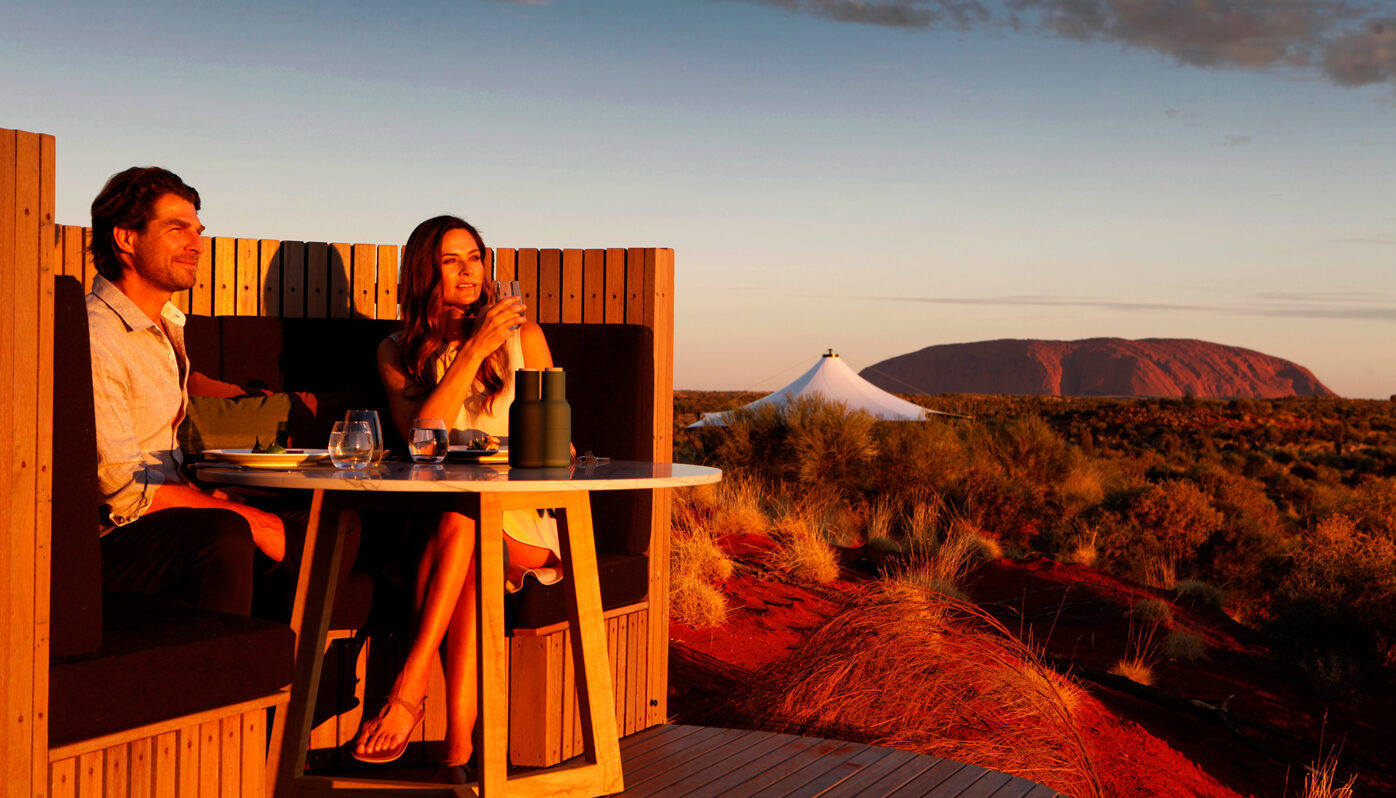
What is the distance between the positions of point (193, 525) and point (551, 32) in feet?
28.6

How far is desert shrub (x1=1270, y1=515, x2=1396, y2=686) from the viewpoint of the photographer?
257 inches

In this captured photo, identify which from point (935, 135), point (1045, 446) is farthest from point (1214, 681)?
point (935, 135)

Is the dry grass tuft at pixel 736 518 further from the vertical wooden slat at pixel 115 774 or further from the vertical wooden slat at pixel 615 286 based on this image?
the vertical wooden slat at pixel 115 774

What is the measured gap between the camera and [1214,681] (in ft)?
20.7

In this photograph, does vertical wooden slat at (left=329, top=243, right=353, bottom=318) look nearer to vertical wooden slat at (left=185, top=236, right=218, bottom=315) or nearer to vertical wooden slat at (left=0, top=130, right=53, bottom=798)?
vertical wooden slat at (left=185, top=236, right=218, bottom=315)

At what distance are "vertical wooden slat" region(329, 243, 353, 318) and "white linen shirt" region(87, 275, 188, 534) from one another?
3.96 feet

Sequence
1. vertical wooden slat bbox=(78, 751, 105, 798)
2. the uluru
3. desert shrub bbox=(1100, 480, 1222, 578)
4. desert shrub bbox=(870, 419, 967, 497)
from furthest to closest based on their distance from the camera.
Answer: the uluru
desert shrub bbox=(870, 419, 967, 497)
desert shrub bbox=(1100, 480, 1222, 578)
vertical wooden slat bbox=(78, 751, 105, 798)

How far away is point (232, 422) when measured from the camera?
3.41 meters

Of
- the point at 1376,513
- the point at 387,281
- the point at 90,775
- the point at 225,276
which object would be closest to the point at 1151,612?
the point at 1376,513

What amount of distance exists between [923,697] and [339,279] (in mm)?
2724

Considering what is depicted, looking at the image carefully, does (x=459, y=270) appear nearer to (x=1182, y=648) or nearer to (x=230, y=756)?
(x=230, y=756)

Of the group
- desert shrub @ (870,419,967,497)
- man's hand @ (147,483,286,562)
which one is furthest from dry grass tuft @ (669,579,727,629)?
desert shrub @ (870,419,967,497)

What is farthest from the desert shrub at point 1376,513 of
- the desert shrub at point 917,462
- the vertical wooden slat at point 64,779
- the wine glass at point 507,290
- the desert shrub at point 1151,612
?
the vertical wooden slat at point 64,779

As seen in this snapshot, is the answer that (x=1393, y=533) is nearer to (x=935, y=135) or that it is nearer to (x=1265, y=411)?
(x=935, y=135)
